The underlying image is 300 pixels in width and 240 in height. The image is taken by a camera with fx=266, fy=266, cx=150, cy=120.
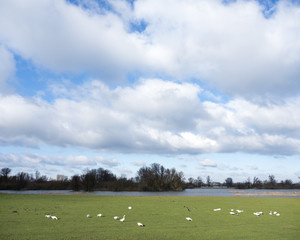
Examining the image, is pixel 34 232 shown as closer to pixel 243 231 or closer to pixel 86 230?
pixel 86 230

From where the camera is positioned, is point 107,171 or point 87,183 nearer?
point 87,183

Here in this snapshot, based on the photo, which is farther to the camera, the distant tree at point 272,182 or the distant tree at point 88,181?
the distant tree at point 272,182

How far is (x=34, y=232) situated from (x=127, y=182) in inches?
3758

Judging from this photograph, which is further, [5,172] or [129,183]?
[5,172]

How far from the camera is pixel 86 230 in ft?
30.6

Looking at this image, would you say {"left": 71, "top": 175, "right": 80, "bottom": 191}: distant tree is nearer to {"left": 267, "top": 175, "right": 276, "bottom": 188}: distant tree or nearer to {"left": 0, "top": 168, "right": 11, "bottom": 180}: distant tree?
{"left": 0, "top": 168, "right": 11, "bottom": 180}: distant tree

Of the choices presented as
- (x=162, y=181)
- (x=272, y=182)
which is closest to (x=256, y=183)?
(x=272, y=182)

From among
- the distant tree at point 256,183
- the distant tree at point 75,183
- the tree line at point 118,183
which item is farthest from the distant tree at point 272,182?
the distant tree at point 75,183

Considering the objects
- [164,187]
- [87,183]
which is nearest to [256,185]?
[164,187]

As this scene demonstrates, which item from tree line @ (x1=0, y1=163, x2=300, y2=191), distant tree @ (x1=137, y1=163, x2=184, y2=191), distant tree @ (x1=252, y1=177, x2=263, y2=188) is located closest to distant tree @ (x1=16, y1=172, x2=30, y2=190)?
tree line @ (x1=0, y1=163, x2=300, y2=191)

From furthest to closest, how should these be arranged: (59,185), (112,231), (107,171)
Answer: (107,171) < (59,185) < (112,231)

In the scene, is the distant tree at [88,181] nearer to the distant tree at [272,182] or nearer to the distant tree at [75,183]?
the distant tree at [75,183]

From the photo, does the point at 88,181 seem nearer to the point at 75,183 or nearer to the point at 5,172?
the point at 75,183

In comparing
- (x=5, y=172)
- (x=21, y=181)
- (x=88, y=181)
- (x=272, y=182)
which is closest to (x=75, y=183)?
(x=88, y=181)
